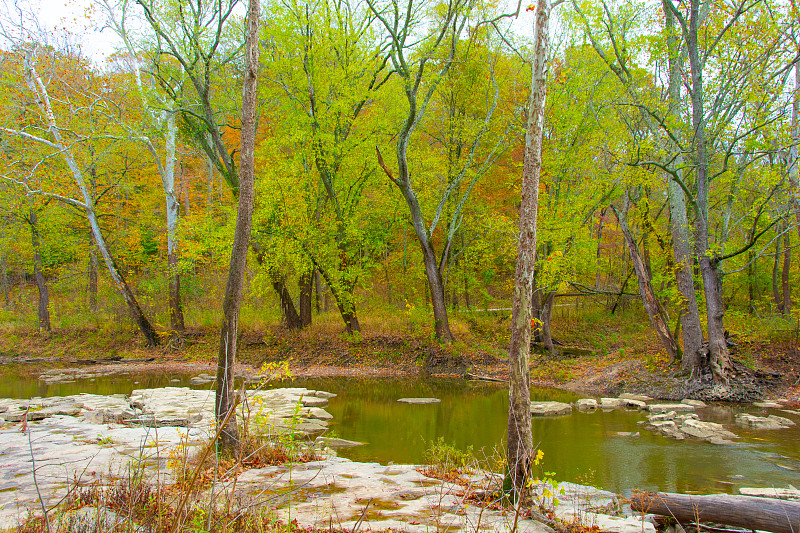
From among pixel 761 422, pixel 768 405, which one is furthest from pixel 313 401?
pixel 768 405

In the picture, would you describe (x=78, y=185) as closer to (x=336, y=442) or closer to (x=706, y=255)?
(x=336, y=442)

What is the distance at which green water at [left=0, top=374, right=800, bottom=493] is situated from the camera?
745 centimetres

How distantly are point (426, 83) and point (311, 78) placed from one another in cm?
434

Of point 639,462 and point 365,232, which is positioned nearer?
point 639,462

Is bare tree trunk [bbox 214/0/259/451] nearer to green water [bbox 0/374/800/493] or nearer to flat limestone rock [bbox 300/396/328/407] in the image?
green water [bbox 0/374/800/493]

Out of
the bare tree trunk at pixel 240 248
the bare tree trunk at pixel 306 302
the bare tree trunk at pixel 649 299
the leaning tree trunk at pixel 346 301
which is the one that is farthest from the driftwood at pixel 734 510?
the bare tree trunk at pixel 306 302

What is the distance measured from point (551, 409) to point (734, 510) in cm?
741

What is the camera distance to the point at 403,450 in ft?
29.6

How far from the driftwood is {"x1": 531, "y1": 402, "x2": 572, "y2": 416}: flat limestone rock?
22.4 feet

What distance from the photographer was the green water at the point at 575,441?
7445 mm

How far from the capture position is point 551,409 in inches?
475

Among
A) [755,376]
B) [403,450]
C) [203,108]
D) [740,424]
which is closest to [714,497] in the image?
[403,450]

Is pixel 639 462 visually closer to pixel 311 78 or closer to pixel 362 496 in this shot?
pixel 362 496

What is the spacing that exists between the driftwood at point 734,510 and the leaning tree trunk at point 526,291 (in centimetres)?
122
